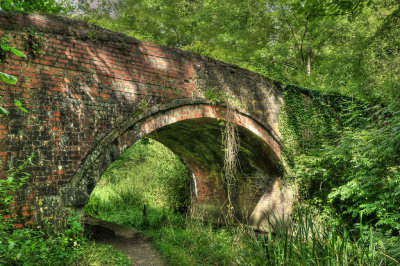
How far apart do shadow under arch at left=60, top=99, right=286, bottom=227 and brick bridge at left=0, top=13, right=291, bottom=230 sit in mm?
21

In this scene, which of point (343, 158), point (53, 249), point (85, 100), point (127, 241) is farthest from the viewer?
point (127, 241)

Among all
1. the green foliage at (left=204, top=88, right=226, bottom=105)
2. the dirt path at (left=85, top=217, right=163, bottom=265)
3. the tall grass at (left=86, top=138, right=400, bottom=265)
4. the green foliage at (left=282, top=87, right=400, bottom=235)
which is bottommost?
the dirt path at (left=85, top=217, right=163, bottom=265)

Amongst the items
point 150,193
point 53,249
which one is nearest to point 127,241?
point 53,249

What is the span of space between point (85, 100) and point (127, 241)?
3751 mm

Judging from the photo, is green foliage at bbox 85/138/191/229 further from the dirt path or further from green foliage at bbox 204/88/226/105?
green foliage at bbox 204/88/226/105

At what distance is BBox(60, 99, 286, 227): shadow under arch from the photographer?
444 cm

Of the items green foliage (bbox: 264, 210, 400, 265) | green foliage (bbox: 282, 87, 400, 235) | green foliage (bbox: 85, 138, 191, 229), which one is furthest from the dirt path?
green foliage (bbox: 282, 87, 400, 235)

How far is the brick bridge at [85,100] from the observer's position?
3.93 metres

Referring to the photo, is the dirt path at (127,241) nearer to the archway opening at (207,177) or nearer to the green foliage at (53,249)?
the archway opening at (207,177)

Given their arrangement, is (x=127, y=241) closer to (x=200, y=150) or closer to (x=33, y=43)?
(x=200, y=150)

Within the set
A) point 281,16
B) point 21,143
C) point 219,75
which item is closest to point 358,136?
point 219,75

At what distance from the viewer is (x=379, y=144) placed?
4605 millimetres

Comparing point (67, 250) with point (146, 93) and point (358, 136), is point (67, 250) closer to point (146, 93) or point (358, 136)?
point (146, 93)

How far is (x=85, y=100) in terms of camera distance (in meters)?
4.50
